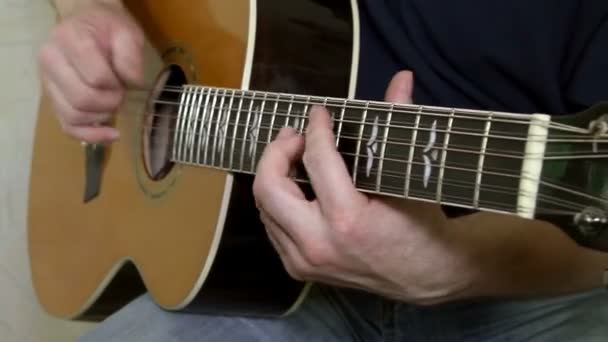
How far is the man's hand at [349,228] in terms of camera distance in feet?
2.07

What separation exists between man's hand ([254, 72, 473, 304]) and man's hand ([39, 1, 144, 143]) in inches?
10.4

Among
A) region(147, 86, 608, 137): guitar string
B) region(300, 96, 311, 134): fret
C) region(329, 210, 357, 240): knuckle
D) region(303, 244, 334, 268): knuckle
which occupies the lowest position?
region(303, 244, 334, 268): knuckle

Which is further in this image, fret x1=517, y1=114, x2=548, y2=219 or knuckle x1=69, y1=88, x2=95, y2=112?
knuckle x1=69, y1=88, x2=95, y2=112

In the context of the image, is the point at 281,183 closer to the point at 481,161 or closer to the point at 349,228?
the point at 349,228

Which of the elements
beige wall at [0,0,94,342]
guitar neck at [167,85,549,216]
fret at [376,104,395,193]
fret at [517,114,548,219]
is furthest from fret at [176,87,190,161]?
beige wall at [0,0,94,342]

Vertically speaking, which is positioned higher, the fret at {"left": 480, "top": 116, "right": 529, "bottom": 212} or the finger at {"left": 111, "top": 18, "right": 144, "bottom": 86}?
the finger at {"left": 111, "top": 18, "right": 144, "bottom": 86}

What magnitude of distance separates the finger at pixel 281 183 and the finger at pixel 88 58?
280 millimetres

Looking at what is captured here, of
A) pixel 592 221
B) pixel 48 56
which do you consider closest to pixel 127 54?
pixel 48 56

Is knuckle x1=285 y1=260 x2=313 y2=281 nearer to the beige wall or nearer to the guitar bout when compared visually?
the guitar bout

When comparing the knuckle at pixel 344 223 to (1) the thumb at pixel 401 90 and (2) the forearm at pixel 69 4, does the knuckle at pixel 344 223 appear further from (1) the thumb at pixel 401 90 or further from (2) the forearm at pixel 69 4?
(2) the forearm at pixel 69 4


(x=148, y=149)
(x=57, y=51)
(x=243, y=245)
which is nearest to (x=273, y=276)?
(x=243, y=245)

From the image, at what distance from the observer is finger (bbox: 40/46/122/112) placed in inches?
34.9

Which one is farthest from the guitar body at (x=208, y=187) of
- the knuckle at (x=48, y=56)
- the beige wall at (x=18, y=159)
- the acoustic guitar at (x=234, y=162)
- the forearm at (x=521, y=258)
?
the beige wall at (x=18, y=159)

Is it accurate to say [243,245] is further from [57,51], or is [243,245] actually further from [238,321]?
[57,51]
